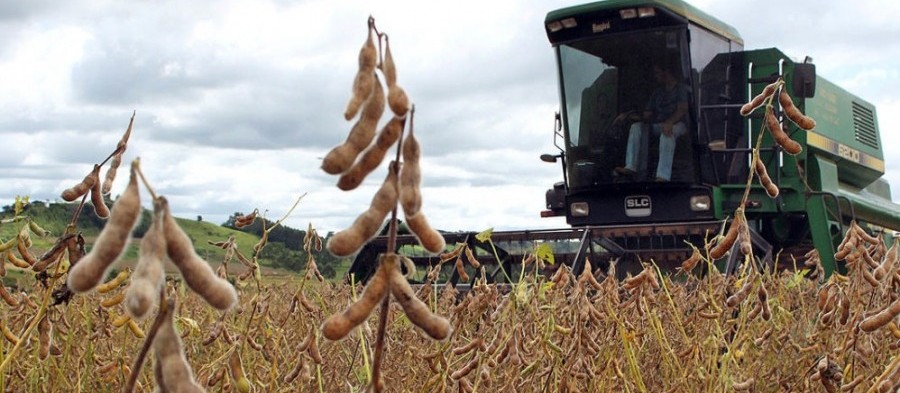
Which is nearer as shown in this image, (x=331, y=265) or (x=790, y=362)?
(x=790, y=362)

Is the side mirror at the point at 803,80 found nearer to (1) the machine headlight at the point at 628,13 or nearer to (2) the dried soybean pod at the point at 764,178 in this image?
(1) the machine headlight at the point at 628,13

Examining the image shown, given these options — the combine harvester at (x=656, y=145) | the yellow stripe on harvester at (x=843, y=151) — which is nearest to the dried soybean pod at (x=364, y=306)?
the combine harvester at (x=656, y=145)

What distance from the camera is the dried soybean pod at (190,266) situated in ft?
2.85

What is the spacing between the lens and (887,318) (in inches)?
70.6

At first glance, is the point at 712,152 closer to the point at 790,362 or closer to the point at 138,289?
the point at 790,362

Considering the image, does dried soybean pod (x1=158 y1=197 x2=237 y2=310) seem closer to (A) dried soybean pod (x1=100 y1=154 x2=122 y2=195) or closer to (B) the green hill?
(B) the green hill

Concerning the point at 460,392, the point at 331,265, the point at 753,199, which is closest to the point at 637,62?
the point at 753,199

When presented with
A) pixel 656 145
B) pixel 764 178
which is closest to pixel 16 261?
pixel 764 178

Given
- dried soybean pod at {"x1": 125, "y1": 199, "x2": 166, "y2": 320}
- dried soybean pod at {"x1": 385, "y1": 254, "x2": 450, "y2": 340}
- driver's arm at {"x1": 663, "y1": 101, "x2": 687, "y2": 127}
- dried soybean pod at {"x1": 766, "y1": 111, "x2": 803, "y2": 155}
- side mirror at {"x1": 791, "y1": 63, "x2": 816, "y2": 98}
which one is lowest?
dried soybean pod at {"x1": 385, "y1": 254, "x2": 450, "y2": 340}

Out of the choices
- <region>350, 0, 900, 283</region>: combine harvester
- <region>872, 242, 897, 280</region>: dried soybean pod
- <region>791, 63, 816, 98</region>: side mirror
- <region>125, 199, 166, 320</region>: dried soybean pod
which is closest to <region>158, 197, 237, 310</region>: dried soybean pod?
<region>125, 199, 166, 320</region>: dried soybean pod

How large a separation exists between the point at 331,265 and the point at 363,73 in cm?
1239

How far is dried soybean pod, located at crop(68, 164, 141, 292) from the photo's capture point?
85cm

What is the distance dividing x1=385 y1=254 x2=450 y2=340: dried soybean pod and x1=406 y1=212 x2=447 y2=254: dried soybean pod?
0.13ft

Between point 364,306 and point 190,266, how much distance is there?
0.21 m
